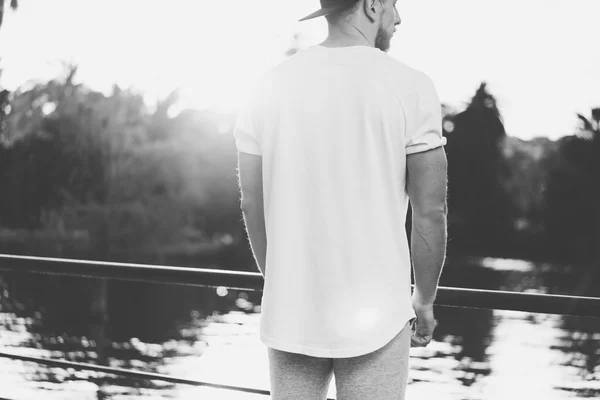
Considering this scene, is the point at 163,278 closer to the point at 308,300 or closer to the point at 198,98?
the point at 308,300

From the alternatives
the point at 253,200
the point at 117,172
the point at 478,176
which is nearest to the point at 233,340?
the point at 117,172

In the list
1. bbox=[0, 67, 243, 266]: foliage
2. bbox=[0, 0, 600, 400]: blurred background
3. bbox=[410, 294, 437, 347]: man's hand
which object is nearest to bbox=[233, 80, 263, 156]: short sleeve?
bbox=[410, 294, 437, 347]: man's hand

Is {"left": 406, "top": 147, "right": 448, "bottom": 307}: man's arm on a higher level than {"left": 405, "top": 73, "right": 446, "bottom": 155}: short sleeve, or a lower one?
lower

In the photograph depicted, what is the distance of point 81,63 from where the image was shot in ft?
208

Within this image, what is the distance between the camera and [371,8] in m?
1.38

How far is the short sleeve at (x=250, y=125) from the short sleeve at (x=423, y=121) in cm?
28

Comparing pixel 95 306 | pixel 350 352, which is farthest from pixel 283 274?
pixel 95 306

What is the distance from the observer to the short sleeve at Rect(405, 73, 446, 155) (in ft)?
4.13

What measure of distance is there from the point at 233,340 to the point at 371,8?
4578 cm

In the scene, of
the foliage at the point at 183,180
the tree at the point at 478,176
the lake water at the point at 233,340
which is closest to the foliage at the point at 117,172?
the foliage at the point at 183,180

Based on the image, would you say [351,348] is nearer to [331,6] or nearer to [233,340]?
[331,6]

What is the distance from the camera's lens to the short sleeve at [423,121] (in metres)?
1.26

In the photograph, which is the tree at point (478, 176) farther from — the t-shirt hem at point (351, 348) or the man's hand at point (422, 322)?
the t-shirt hem at point (351, 348)

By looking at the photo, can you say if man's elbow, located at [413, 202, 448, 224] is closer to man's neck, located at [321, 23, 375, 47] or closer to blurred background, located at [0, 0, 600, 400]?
man's neck, located at [321, 23, 375, 47]
